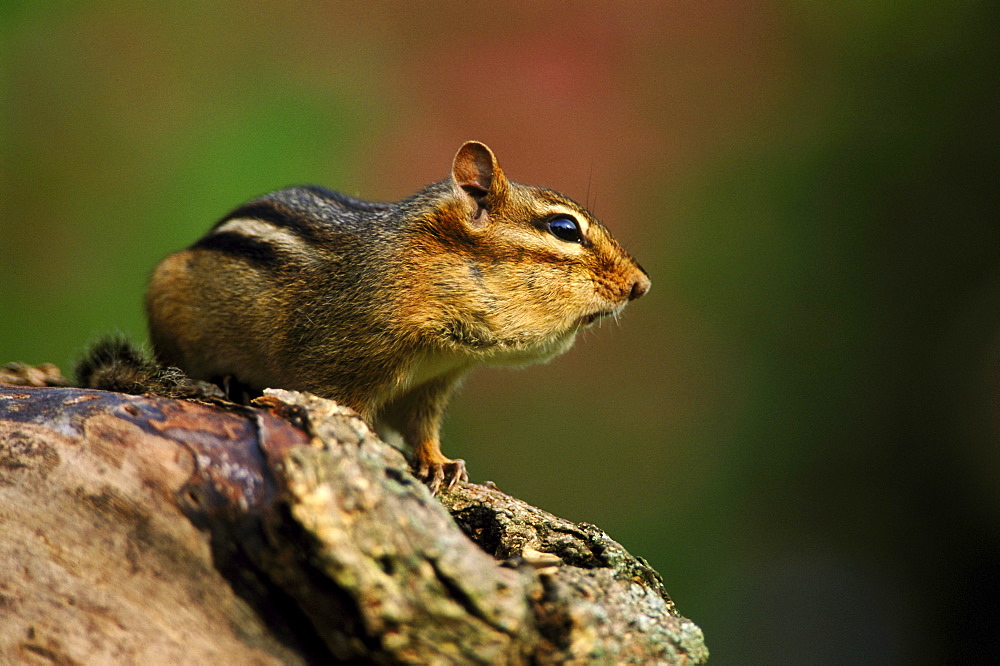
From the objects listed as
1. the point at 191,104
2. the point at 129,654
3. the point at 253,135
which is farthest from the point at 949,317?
the point at 129,654

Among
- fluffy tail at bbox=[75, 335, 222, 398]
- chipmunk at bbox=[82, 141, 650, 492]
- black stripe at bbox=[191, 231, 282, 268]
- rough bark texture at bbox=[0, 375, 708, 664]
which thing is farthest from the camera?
black stripe at bbox=[191, 231, 282, 268]

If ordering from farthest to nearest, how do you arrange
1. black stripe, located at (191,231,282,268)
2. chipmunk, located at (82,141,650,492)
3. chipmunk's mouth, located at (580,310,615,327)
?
black stripe, located at (191,231,282,268) → chipmunk's mouth, located at (580,310,615,327) → chipmunk, located at (82,141,650,492)

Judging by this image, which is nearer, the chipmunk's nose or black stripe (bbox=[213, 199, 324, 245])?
the chipmunk's nose

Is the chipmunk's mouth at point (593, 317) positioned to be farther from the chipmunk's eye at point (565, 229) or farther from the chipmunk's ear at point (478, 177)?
the chipmunk's ear at point (478, 177)

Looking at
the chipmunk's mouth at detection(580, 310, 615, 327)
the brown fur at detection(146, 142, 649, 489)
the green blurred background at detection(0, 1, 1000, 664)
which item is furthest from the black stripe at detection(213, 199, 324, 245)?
the green blurred background at detection(0, 1, 1000, 664)

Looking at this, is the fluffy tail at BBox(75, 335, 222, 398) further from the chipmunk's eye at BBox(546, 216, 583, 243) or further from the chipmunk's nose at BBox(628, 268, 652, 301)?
the chipmunk's nose at BBox(628, 268, 652, 301)

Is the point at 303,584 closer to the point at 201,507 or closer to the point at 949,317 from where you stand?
the point at 201,507

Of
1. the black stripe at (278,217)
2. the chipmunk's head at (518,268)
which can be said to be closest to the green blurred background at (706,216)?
the black stripe at (278,217)
